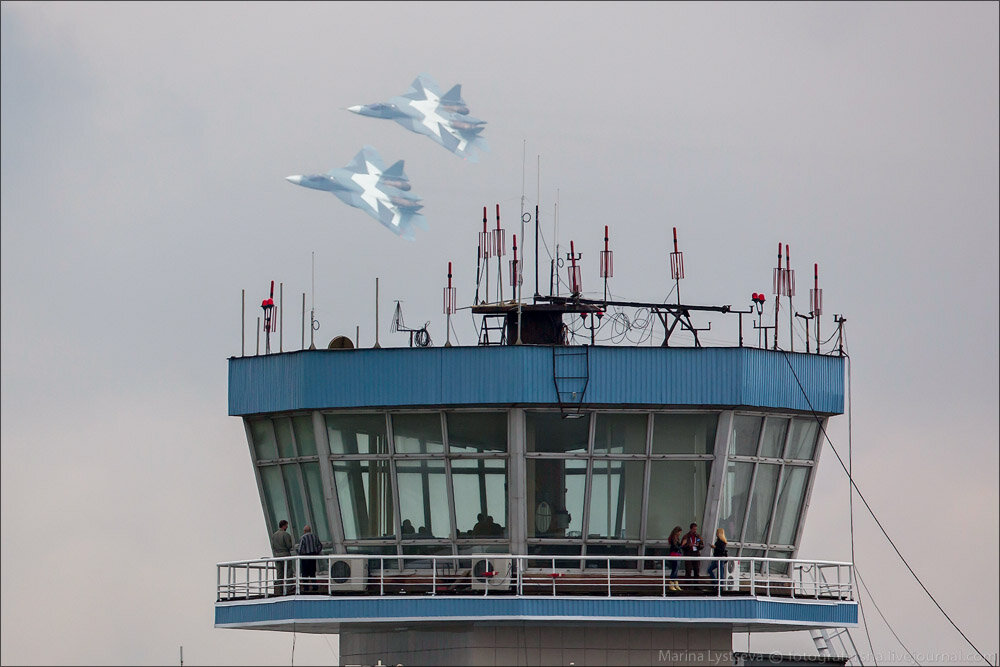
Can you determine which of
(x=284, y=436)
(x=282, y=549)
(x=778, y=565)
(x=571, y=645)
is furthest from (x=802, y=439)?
(x=282, y=549)

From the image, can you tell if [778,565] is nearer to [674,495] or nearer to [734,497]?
[734,497]

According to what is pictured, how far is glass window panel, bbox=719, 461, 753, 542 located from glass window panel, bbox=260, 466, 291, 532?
9.54m

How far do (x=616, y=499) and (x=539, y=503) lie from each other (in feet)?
5.31

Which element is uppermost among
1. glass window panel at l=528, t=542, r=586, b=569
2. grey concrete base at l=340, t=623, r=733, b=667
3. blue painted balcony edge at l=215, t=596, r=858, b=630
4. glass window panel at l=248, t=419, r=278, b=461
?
glass window panel at l=248, t=419, r=278, b=461

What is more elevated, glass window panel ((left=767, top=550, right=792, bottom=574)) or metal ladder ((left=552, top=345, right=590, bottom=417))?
metal ladder ((left=552, top=345, right=590, bottom=417))

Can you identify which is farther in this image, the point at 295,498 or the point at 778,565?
the point at 778,565

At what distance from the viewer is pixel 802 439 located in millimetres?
53031

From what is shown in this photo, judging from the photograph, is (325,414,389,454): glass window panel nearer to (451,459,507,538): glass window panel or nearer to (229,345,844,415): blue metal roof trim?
(229,345,844,415): blue metal roof trim

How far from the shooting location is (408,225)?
52.5 meters

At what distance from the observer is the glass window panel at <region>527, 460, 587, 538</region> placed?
5047 centimetres

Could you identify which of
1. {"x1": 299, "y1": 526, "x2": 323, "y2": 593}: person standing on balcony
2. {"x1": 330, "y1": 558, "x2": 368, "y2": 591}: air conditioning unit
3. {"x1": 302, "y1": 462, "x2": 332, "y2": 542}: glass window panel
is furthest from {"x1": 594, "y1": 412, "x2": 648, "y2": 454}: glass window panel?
{"x1": 299, "y1": 526, "x2": 323, "y2": 593}: person standing on balcony

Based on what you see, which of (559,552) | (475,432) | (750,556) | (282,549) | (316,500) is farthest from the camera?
(282,549)

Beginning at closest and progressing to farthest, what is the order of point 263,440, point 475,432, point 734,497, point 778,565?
point 475,432 < point 734,497 < point 778,565 < point 263,440

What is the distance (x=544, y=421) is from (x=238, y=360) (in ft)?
24.7
